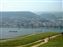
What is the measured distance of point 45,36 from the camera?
9.27 ft

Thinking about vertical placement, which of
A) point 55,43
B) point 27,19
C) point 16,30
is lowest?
point 55,43

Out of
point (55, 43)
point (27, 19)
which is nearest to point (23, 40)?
point (27, 19)

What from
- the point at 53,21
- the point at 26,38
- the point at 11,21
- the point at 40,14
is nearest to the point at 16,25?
the point at 11,21

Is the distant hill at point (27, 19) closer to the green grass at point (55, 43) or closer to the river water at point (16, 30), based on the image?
the river water at point (16, 30)

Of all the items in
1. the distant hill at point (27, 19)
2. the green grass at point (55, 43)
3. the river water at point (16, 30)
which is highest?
the distant hill at point (27, 19)

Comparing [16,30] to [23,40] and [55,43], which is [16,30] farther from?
[55,43]

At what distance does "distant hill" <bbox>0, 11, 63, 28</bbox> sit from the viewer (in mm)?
2795

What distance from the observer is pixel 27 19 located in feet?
9.19

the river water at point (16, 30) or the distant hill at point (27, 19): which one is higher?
the distant hill at point (27, 19)

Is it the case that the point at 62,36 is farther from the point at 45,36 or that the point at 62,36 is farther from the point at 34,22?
the point at 34,22

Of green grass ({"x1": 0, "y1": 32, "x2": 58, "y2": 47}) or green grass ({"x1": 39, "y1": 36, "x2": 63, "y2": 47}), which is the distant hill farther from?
green grass ({"x1": 39, "y1": 36, "x2": 63, "y2": 47})

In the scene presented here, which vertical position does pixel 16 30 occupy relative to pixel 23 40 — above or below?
above

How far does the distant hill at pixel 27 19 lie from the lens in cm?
279

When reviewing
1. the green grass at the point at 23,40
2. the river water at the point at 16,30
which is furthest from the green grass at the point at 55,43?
the river water at the point at 16,30
